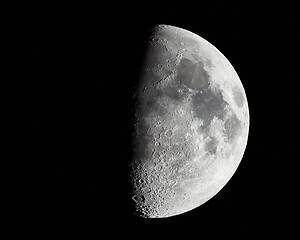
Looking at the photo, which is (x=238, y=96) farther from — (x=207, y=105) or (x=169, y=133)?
(x=169, y=133)

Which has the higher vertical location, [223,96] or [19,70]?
[223,96]

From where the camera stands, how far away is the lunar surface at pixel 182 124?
476 cm

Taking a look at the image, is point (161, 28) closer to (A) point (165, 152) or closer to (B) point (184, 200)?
(A) point (165, 152)

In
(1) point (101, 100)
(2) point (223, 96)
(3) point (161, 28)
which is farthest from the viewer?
(3) point (161, 28)

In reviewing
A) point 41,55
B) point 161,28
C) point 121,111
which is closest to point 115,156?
point 121,111

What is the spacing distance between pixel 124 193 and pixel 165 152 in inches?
29.4

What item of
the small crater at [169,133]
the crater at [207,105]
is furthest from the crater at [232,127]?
the small crater at [169,133]

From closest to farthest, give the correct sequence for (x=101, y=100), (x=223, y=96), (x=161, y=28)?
1. (x=101, y=100)
2. (x=223, y=96)
3. (x=161, y=28)

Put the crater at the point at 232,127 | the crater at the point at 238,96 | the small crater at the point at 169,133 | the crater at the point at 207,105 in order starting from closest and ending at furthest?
the small crater at the point at 169,133
the crater at the point at 207,105
the crater at the point at 232,127
the crater at the point at 238,96

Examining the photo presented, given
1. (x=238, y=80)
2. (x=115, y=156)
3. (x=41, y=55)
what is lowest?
(x=115, y=156)

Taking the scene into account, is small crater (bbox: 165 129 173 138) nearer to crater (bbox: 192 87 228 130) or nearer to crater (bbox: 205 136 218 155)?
crater (bbox: 192 87 228 130)

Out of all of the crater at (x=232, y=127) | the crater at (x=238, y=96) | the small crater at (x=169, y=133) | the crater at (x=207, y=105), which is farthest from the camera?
the crater at (x=238, y=96)

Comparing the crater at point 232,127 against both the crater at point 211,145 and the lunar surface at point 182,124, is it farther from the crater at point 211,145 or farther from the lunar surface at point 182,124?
the crater at point 211,145

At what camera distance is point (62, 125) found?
4.72m
